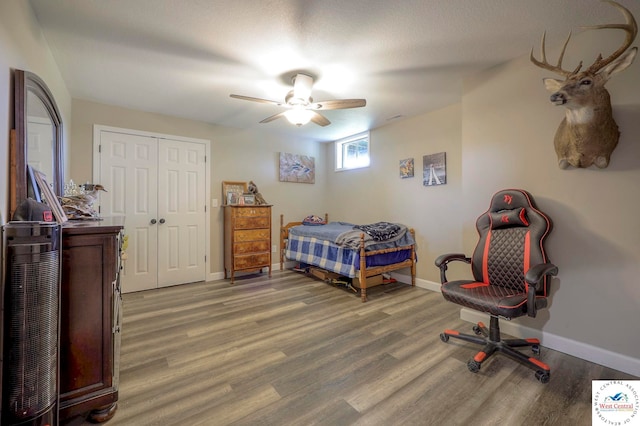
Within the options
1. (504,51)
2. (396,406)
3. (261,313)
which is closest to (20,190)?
(261,313)

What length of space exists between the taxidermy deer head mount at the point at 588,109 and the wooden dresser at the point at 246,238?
3550 mm

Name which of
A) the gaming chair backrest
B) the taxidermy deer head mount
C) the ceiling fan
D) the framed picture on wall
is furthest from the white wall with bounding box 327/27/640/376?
the ceiling fan

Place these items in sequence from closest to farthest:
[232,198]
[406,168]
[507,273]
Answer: [507,273], [406,168], [232,198]

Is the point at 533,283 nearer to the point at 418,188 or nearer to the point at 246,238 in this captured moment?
the point at 418,188

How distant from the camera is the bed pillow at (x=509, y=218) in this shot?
6.95 feet

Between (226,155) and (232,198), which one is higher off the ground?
(226,155)

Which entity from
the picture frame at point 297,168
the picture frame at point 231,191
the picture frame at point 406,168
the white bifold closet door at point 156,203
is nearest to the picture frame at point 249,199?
the picture frame at point 231,191

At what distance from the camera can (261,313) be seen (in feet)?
9.42

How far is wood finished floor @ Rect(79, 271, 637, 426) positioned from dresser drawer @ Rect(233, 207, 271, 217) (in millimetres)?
1466

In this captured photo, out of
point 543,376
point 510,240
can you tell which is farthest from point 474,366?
point 510,240

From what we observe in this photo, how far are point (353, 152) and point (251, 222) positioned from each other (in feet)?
7.62

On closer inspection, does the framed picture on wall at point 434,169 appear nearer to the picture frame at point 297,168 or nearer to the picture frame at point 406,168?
the picture frame at point 406,168

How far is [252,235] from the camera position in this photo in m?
4.12

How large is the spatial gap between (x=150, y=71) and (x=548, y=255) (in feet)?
12.9
